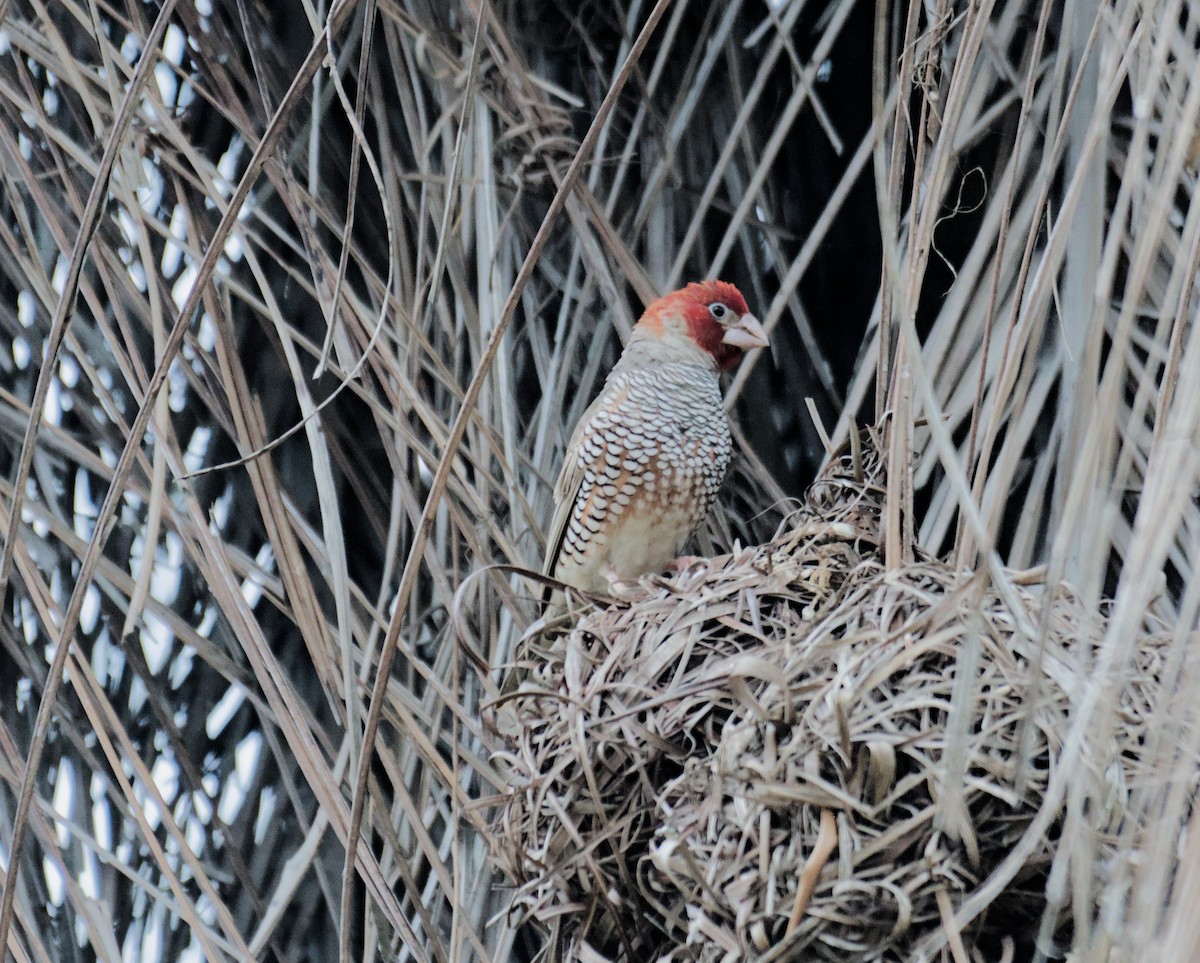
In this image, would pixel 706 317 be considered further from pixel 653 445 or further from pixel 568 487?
pixel 568 487

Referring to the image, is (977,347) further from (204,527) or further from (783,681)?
(204,527)

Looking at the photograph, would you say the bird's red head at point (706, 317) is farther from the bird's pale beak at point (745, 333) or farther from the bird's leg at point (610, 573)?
the bird's leg at point (610, 573)

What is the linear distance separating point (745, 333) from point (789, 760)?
3.73ft

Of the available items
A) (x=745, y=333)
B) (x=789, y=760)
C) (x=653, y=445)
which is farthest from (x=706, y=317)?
(x=789, y=760)

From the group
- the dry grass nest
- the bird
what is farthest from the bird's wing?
the dry grass nest

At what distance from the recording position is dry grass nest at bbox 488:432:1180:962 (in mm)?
1409

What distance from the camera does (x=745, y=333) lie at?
2.49 meters

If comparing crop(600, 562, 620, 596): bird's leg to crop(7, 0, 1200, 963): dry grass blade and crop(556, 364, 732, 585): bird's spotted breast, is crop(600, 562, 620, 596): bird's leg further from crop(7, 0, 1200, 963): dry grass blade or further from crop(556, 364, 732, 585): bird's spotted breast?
crop(7, 0, 1200, 963): dry grass blade

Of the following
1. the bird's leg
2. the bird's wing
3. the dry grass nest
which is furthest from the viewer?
the bird's leg

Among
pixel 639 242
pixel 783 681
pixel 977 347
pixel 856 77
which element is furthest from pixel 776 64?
pixel 783 681

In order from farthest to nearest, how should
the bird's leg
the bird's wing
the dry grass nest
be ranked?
the bird's leg
the bird's wing
the dry grass nest

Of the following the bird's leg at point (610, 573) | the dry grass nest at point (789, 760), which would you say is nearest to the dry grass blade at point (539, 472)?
the dry grass nest at point (789, 760)

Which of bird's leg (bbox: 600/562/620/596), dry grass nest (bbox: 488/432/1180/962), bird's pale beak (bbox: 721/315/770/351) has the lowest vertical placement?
bird's leg (bbox: 600/562/620/596)

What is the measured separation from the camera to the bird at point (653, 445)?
2459mm
